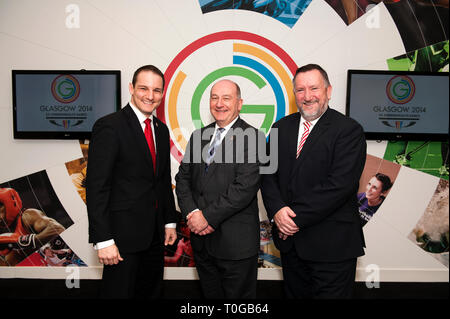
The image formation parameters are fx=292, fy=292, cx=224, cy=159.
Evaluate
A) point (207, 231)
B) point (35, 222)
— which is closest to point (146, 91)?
point (207, 231)

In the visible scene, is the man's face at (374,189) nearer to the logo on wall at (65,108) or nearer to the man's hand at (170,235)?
the man's hand at (170,235)

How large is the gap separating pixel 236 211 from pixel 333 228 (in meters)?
0.57

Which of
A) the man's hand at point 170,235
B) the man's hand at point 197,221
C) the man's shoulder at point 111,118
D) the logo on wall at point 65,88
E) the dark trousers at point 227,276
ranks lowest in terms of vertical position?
the dark trousers at point 227,276

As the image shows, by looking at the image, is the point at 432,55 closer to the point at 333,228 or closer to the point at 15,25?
the point at 333,228

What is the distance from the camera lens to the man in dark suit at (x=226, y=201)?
177 centimetres

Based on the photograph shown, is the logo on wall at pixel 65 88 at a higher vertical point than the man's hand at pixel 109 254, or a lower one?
higher

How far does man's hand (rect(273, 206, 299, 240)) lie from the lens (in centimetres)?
168

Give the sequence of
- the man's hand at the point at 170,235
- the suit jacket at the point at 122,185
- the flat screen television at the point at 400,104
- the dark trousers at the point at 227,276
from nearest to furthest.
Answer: the suit jacket at the point at 122,185 → the dark trousers at the point at 227,276 → the man's hand at the point at 170,235 → the flat screen television at the point at 400,104

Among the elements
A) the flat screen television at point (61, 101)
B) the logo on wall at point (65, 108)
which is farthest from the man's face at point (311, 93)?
the logo on wall at point (65, 108)

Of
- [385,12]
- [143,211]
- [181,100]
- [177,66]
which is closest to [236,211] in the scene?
[143,211]

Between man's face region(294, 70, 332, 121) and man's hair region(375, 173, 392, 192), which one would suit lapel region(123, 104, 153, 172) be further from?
man's hair region(375, 173, 392, 192)

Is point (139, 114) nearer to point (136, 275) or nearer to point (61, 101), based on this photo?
point (136, 275)

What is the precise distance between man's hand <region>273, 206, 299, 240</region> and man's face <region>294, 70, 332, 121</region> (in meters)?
0.58

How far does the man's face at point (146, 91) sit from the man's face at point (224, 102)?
365 millimetres
